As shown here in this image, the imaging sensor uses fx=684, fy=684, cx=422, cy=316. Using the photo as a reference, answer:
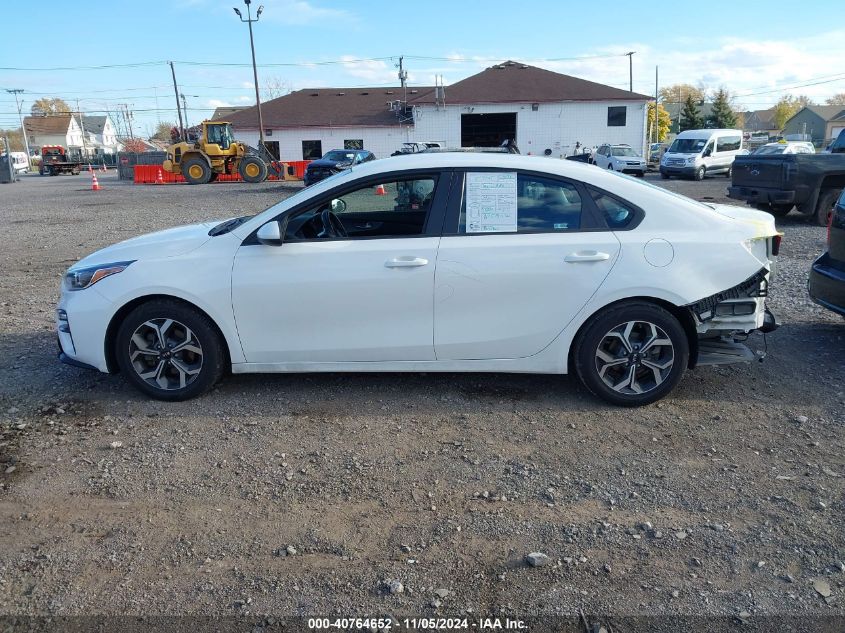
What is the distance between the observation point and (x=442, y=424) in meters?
4.38

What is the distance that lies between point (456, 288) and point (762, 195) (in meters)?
11.0

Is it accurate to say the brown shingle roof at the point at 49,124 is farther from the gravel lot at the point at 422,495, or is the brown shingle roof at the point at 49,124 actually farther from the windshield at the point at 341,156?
the gravel lot at the point at 422,495

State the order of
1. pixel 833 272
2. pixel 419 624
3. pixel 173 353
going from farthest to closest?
pixel 833 272, pixel 173 353, pixel 419 624

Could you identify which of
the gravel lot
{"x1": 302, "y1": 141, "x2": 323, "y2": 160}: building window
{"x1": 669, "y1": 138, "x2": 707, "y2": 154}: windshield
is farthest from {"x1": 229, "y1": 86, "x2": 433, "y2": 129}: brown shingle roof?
the gravel lot

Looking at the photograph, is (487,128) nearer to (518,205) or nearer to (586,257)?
(518,205)

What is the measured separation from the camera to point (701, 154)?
31.6 meters

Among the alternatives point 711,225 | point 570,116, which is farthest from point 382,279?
point 570,116

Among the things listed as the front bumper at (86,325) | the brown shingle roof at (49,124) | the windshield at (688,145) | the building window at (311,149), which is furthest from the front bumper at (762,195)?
the brown shingle roof at (49,124)

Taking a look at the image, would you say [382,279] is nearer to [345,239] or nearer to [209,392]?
[345,239]

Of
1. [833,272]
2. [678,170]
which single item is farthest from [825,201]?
[678,170]

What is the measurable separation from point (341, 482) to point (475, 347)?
4.43 feet

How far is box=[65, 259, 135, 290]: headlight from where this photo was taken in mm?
4582

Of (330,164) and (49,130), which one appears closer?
(330,164)

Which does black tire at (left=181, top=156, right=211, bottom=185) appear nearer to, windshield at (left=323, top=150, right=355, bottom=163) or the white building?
windshield at (left=323, top=150, right=355, bottom=163)
